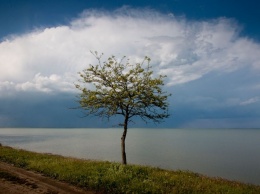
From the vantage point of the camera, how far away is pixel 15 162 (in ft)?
79.1

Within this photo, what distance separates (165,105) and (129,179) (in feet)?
30.2

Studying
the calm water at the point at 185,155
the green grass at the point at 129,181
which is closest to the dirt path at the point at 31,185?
the green grass at the point at 129,181

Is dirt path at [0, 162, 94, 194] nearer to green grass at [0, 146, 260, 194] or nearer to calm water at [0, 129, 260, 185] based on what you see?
green grass at [0, 146, 260, 194]

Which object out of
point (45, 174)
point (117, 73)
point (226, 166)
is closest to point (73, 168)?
point (45, 174)

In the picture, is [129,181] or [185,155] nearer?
[129,181]

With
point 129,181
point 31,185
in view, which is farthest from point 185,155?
point 31,185

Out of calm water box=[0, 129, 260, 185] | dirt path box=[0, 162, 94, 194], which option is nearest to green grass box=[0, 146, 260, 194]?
dirt path box=[0, 162, 94, 194]

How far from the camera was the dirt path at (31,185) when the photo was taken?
1409cm

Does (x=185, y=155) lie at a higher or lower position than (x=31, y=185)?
higher

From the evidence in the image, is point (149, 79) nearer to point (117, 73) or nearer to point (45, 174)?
point (117, 73)

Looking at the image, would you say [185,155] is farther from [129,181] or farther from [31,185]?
[31,185]

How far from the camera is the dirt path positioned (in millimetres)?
14089

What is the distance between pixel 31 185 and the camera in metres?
15.3

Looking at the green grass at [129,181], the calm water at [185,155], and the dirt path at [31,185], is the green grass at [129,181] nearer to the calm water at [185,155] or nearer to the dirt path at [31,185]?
the dirt path at [31,185]
